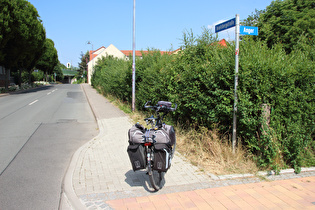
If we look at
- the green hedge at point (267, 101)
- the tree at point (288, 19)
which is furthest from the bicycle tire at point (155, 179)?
the tree at point (288, 19)

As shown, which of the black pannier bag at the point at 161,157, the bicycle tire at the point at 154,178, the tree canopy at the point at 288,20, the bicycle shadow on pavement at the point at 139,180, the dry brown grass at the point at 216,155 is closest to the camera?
the black pannier bag at the point at 161,157

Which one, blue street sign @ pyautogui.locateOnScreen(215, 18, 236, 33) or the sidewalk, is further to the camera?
blue street sign @ pyautogui.locateOnScreen(215, 18, 236, 33)

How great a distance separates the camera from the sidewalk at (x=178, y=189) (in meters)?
3.39

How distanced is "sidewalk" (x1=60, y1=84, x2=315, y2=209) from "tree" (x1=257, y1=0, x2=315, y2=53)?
13178mm

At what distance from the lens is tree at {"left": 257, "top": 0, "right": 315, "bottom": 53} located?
1580 centimetres

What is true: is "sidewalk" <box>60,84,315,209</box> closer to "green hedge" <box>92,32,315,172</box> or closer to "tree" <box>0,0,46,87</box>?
"green hedge" <box>92,32,315,172</box>

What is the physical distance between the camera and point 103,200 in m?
3.49

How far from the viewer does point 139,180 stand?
4215 mm

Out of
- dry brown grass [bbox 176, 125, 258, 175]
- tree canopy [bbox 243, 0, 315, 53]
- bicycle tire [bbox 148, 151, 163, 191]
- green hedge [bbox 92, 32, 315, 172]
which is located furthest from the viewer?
tree canopy [bbox 243, 0, 315, 53]

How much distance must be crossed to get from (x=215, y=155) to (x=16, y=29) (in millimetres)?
25193

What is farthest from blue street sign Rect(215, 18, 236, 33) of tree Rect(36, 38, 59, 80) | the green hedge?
tree Rect(36, 38, 59, 80)

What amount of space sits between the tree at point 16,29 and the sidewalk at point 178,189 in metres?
21.9

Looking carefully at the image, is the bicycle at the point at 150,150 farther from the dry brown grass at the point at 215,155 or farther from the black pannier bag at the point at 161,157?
the dry brown grass at the point at 215,155

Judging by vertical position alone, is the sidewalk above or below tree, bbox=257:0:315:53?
below
